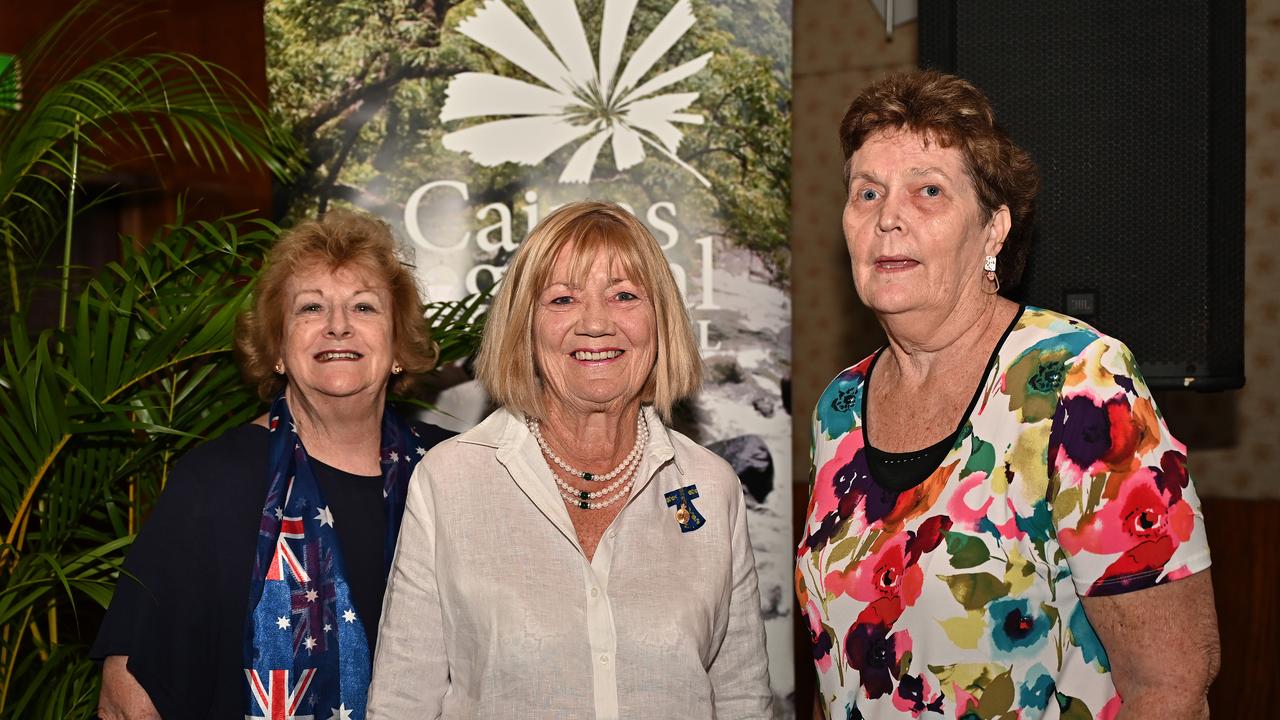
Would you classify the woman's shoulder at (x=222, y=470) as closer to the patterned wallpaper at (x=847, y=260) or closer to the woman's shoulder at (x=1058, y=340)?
the woman's shoulder at (x=1058, y=340)

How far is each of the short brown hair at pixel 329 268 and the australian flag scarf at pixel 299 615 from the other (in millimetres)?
242

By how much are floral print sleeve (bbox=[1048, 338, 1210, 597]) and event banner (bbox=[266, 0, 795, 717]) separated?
1.97m

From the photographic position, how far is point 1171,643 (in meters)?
Answer: 1.42

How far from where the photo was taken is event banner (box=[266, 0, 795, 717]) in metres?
3.43

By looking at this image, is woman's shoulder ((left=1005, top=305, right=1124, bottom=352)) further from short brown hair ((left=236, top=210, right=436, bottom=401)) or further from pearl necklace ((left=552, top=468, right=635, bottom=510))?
short brown hair ((left=236, top=210, right=436, bottom=401))

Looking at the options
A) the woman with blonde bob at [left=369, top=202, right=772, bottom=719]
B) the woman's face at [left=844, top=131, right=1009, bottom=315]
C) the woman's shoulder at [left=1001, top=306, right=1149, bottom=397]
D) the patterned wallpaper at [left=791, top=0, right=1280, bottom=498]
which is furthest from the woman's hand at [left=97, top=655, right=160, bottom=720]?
the patterned wallpaper at [left=791, top=0, right=1280, bottom=498]

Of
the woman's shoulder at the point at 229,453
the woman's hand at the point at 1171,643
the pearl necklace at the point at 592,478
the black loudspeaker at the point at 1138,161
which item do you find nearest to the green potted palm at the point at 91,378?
the woman's shoulder at the point at 229,453

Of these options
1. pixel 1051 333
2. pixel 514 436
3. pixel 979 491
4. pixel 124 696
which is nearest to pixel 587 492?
pixel 514 436

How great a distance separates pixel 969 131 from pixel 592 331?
71 cm

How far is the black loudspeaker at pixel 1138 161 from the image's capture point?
208 cm

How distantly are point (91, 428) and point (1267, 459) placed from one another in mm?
3946

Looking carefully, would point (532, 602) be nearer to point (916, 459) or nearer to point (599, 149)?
point (916, 459)

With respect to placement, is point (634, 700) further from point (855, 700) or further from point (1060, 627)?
point (1060, 627)

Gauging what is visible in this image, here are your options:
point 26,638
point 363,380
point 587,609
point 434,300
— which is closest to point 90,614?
point 26,638
